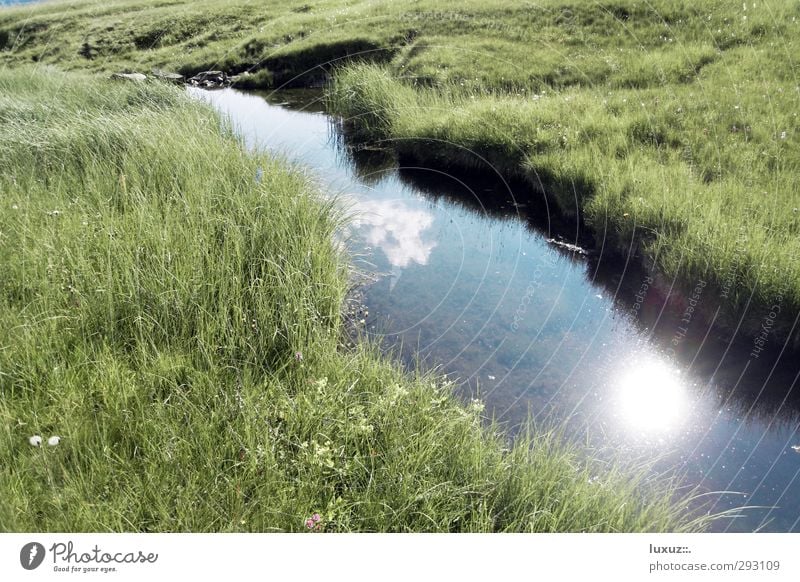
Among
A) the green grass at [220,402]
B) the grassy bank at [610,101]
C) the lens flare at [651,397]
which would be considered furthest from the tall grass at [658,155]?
the green grass at [220,402]

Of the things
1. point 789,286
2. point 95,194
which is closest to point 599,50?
point 789,286

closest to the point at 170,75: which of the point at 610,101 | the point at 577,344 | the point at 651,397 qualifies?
the point at 610,101

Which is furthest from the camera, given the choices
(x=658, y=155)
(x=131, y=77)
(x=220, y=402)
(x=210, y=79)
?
(x=210, y=79)

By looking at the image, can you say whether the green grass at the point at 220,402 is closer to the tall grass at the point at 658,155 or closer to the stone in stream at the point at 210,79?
the tall grass at the point at 658,155

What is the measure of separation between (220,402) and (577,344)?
3118mm

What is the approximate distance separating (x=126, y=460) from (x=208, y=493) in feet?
1.52

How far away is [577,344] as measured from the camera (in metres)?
5.02

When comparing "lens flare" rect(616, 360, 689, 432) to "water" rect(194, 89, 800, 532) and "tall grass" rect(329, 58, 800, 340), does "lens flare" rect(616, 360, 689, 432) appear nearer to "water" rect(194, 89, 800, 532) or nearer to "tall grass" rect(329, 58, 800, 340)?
"water" rect(194, 89, 800, 532)

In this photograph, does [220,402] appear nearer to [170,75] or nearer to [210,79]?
[170,75]

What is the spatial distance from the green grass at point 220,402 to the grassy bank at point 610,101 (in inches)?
112

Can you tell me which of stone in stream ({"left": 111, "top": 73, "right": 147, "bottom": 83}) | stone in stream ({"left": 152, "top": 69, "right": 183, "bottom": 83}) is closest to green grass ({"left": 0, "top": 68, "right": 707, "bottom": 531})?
stone in stream ({"left": 111, "top": 73, "right": 147, "bottom": 83})

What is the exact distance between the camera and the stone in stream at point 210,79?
1348cm
